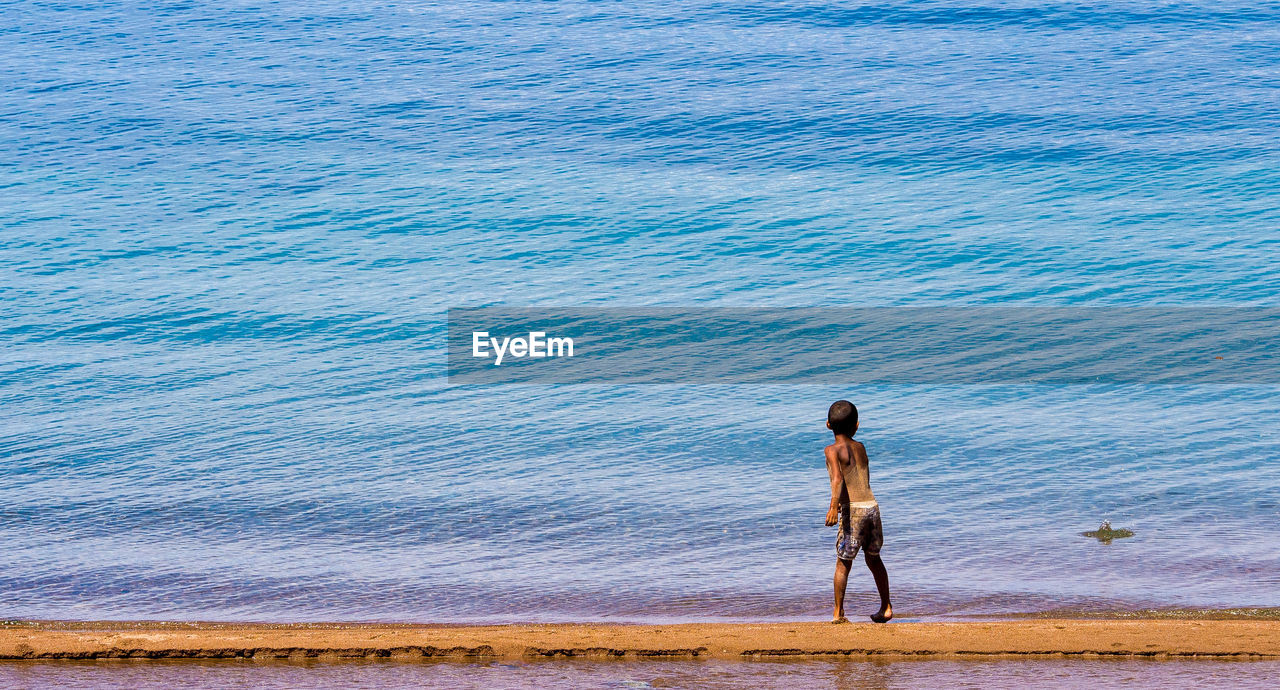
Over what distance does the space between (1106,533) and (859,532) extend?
4418 mm

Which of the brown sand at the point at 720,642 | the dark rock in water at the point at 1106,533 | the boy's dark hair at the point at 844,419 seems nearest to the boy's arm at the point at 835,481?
the boy's dark hair at the point at 844,419

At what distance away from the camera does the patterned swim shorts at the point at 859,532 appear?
6863 mm

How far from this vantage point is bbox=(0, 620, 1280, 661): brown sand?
6.44 meters

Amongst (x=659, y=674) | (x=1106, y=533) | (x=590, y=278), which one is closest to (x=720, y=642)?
(x=659, y=674)

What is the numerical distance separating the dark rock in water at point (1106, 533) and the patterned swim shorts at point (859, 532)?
4.10 m

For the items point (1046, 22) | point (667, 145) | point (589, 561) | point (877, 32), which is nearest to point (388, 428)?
point (589, 561)

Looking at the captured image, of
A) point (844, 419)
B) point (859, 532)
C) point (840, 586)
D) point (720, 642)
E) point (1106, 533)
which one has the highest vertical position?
point (844, 419)

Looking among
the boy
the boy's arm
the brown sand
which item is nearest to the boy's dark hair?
the boy

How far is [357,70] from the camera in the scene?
1396 inches

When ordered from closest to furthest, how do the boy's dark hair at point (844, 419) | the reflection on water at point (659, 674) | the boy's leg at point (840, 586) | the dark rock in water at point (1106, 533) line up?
the reflection on water at point (659, 674) < the boy's dark hair at point (844, 419) < the boy's leg at point (840, 586) < the dark rock in water at point (1106, 533)

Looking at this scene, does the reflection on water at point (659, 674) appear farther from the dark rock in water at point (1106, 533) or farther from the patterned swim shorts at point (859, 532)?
the dark rock in water at point (1106, 533)

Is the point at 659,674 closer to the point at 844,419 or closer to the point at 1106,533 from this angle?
the point at 844,419

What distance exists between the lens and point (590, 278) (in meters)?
24.9

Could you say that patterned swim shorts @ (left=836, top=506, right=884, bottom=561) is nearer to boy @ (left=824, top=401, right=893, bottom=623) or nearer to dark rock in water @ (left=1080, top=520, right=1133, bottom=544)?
boy @ (left=824, top=401, right=893, bottom=623)
